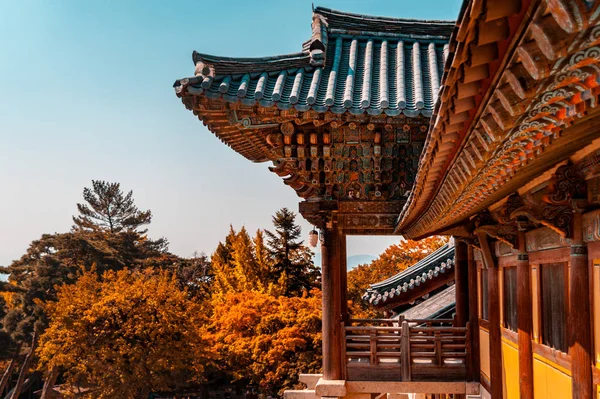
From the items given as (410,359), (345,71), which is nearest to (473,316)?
(410,359)

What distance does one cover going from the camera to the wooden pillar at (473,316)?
8.16 metres

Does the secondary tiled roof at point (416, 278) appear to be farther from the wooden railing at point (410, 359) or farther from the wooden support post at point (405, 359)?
the wooden support post at point (405, 359)

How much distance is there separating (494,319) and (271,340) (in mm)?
15810

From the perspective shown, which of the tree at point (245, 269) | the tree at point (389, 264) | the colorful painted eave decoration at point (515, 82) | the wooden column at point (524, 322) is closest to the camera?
the colorful painted eave decoration at point (515, 82)

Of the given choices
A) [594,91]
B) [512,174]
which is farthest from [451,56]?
[512,174]

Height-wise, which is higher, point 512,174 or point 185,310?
point 512,174

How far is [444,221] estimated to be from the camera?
5.77 meters

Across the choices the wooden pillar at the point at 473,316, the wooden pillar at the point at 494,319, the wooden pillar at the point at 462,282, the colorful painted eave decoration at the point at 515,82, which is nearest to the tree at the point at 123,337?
the wooden pillar at the point at 462,282

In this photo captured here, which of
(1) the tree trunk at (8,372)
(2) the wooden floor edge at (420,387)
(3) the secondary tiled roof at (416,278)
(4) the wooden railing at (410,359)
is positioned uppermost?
(3) the secondary tiled roof at (416,278)

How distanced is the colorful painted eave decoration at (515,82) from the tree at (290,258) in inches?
1140

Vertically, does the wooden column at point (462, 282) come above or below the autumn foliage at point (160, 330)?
above

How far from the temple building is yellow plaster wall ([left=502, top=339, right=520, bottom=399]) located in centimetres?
4

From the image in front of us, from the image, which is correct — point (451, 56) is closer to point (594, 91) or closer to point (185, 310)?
point (594, 91)

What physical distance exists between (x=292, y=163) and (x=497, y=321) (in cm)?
341
